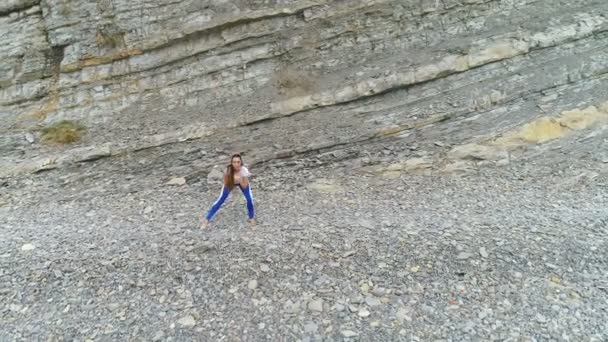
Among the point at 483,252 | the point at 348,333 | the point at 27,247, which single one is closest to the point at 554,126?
the point at 483,252

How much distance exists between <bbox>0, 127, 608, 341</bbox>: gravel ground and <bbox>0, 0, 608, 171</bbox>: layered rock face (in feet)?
4.03

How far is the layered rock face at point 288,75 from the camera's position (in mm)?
8297

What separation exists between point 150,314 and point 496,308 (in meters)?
4.57

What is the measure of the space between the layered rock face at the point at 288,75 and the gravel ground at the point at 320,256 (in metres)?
1.23

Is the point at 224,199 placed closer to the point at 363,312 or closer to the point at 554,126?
the point at 363,312

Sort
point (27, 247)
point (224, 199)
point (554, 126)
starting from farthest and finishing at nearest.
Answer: point (554, 126) → point (224, 199) → point (27, 247)

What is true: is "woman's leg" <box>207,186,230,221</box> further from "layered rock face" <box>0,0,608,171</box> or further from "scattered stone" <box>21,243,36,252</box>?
"scattered stone" <box>21,243,36,252</box>

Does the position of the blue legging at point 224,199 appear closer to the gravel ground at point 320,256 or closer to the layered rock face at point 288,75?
the gravel ground at point 320,256

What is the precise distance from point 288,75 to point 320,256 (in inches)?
188

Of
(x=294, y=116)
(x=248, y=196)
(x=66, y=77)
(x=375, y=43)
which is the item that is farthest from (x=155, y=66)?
(x=375, y=43)

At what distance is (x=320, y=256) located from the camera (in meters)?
5.57

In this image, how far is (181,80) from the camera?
843 cm

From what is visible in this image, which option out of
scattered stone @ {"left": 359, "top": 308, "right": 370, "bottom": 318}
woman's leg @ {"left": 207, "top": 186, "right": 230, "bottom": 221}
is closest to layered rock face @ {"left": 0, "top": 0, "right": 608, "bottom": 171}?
woman's leg @ {"left": 207, "top": 186, "right": 230, "bottom": 221}

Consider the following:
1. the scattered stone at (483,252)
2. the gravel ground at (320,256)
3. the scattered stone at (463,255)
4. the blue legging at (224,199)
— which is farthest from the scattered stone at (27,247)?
the scattered stone at (483,252)
